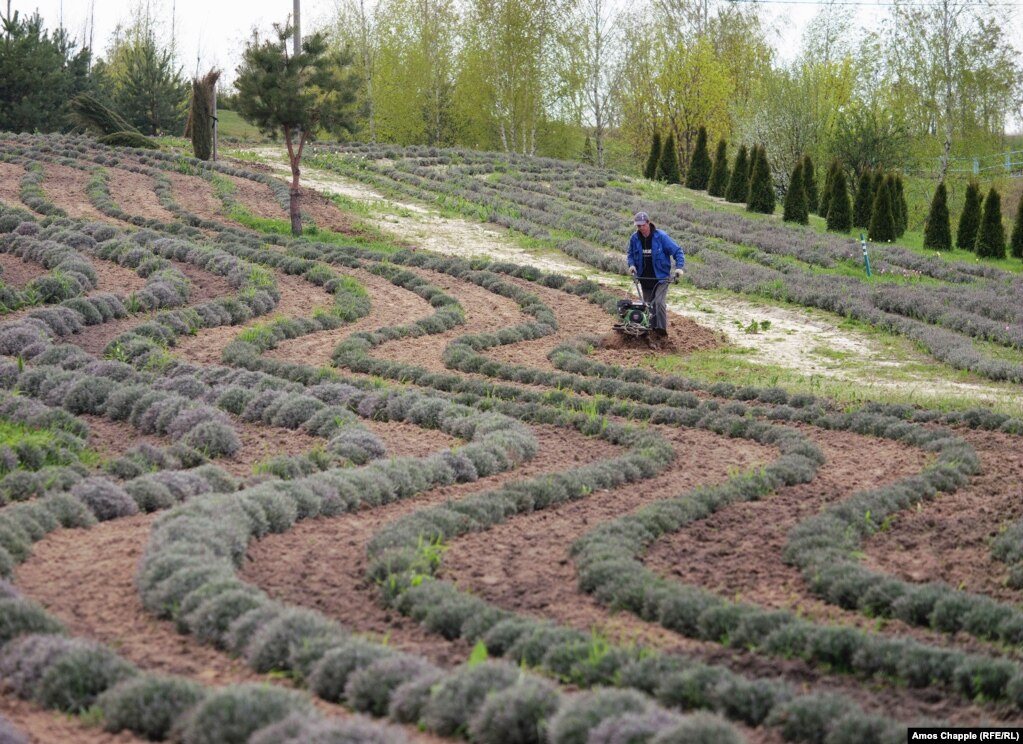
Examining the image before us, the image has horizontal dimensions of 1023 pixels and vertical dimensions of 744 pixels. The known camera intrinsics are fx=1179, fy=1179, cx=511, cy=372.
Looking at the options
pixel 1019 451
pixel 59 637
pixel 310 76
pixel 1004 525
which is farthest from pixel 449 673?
pixel 310 76

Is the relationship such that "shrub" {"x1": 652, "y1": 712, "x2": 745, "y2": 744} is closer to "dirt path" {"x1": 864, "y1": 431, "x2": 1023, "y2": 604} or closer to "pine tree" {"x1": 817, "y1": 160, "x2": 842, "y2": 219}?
"dirt path" {"x1": 864, "y1": 431, "x2": 1023, "y2": 604}

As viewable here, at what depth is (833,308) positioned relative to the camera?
22.4 meters

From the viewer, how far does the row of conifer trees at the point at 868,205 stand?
108 ft

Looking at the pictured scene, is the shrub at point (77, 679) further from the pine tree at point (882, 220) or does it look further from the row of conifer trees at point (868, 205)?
the pine tree at point (882, 220)

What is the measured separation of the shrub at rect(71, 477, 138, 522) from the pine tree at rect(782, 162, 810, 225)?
29.0 meters

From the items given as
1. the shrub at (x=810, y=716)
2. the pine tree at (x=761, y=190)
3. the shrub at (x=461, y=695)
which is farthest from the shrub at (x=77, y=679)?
the pine tree at (x=761, y=190)

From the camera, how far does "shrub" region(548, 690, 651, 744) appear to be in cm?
553

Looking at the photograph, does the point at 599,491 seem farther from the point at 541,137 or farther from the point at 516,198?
the point at 541,137

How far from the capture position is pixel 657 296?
18.5 m

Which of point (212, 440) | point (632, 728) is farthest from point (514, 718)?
point (212, 440)

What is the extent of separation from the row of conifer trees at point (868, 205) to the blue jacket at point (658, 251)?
18138 millimetres

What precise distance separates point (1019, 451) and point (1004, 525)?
2.86 m

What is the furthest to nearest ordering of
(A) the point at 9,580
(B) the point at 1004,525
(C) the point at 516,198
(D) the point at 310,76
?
(C) the point at 516,198, (D) the point at 310,76, (B) the point at 1004,525, (A) the point at 9,580

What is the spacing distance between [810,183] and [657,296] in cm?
2477
